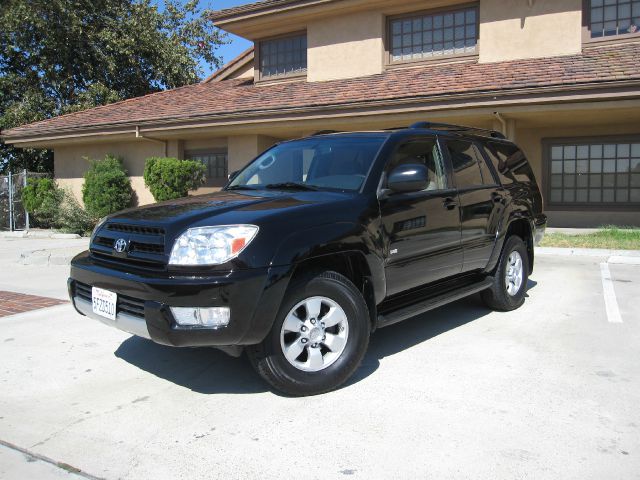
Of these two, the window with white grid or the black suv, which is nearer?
the black suv

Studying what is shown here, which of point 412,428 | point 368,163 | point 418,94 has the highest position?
point 418,94

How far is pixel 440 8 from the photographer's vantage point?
13.8 metres

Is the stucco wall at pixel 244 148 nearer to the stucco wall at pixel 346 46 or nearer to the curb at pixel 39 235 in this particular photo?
the stucco wall at pixel 346 46

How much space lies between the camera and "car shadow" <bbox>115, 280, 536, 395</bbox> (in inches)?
155

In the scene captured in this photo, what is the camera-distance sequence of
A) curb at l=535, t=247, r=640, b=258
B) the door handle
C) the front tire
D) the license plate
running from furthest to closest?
curb at l=535, t=247, r=640, b=258 < the door handle < the license plate < the front tire

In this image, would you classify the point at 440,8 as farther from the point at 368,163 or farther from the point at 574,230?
the point at 368,163

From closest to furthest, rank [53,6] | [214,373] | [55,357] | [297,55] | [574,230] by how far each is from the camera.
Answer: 1. [214,373]
2. [55,357]
3. [574,230]
4. [297,55]
5. [53,6]

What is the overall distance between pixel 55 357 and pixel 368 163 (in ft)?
9.70

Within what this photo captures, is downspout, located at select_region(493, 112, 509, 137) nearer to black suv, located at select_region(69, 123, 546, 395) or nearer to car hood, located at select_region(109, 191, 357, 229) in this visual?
black suv, located at select_region(69, 123, 546, 395)

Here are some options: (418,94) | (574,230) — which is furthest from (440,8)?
(574,230)

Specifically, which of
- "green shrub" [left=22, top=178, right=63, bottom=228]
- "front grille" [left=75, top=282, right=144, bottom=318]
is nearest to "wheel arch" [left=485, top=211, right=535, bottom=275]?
"front grille" [left=75, top=282, right=144, bottom=318]

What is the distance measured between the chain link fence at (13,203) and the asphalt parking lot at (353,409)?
13105mm

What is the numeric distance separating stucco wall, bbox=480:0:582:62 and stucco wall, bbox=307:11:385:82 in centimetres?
267

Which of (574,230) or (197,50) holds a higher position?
Answer: (197,50)
